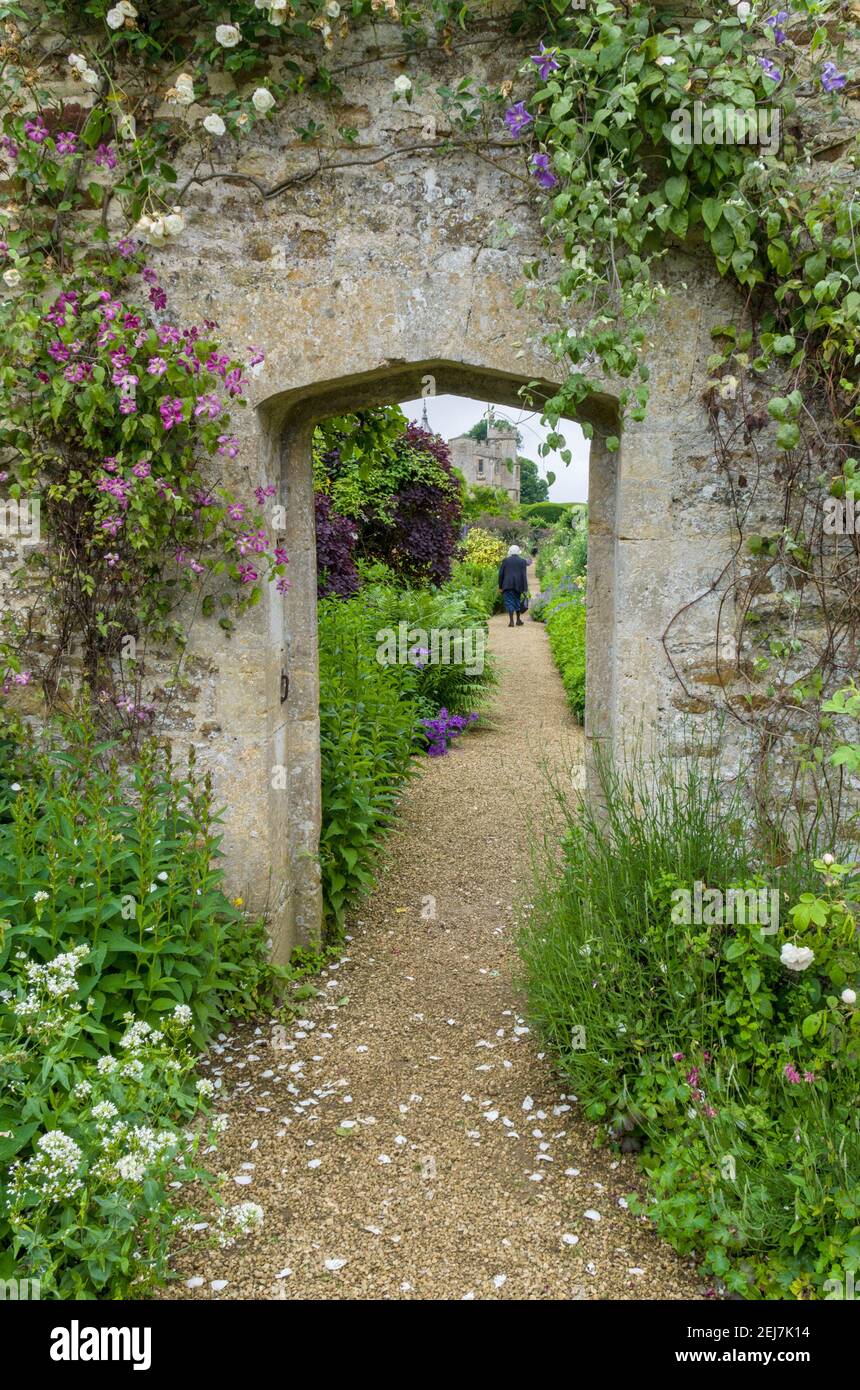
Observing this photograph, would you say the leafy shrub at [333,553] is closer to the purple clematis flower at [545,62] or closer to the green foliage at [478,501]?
the purple clematis flower at [545,62]

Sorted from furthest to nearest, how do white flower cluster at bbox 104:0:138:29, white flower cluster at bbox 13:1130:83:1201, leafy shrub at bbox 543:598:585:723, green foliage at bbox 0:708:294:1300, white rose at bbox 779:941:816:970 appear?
1. leafy shrub at bbox 543:598:585:723
2. white flower cluster at bbox 104:0:138:29
3. white rose at bbox 779:941:816:970
4. green foliage at bbox 0:708:294:1300
5. white flower cluster at bbox 13:1130:83:1201

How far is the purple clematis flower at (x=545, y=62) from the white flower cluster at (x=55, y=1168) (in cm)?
325

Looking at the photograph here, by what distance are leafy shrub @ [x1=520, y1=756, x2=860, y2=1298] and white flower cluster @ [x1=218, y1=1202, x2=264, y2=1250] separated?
1.00m

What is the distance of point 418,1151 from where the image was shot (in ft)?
9.29

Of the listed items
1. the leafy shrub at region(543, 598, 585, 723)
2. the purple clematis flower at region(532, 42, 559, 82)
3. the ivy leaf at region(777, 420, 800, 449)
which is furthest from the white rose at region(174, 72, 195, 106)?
the leafy shrub at region(543, 598, 585, 723)

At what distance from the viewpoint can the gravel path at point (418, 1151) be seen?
2301mm

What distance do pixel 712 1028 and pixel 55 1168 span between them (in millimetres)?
1750

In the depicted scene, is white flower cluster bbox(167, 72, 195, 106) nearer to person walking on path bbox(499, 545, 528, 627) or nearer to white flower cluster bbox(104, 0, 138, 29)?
white flower cluster bbox(104, 0, 138, 29)

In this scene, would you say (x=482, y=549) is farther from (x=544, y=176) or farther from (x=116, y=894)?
(x=116, y=894)

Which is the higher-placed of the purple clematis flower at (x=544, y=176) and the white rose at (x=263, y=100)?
the white rose at (x=263, y=100)

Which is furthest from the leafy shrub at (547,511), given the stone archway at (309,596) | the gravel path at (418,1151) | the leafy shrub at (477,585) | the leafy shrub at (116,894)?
the leafy shrub at (116,894)

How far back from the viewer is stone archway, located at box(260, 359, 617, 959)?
3.60 m

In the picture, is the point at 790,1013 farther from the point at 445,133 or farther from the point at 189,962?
the point at 445,133
